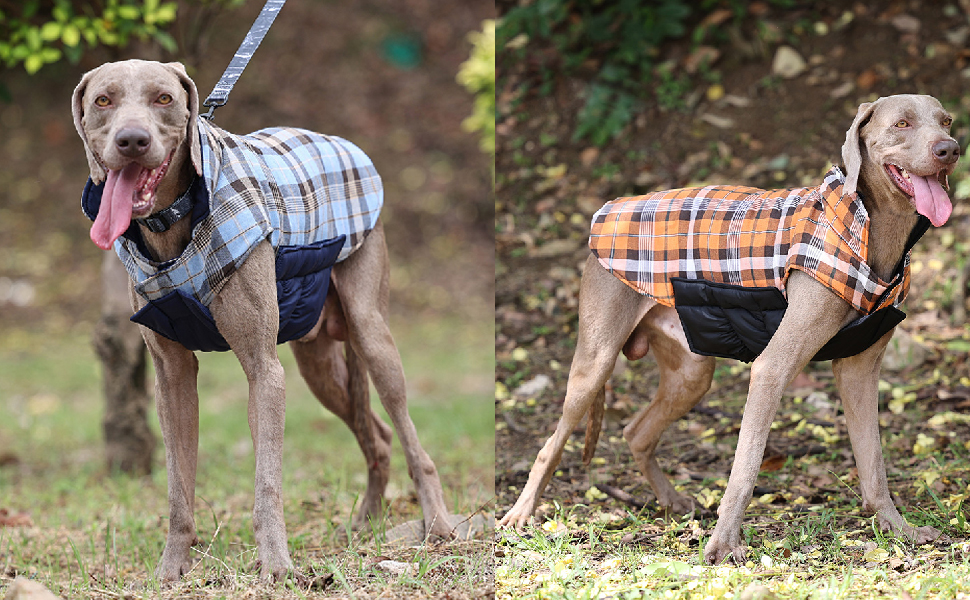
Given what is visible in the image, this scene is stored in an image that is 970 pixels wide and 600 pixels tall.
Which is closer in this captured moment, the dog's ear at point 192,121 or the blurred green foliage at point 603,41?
the dog's ear at point 192,121

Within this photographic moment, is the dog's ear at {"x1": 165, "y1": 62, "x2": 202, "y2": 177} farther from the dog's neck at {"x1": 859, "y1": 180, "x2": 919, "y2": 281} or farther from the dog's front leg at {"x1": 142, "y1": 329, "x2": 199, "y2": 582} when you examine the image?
the dog's neck at {"x1": 859, "y1": 180, "x2": 919, "y2": 281}

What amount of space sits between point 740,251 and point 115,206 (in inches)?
101

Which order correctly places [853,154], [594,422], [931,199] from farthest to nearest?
[594,422], [853,154], [931,199]

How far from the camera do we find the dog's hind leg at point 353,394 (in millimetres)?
4824

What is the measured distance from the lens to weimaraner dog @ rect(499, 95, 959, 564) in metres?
3.80

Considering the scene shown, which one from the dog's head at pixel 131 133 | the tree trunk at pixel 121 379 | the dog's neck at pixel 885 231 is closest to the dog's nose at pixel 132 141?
the dog's head at pixel 131 133

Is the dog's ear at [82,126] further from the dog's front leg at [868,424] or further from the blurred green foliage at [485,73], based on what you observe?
the blurred green foliage at [485,73]

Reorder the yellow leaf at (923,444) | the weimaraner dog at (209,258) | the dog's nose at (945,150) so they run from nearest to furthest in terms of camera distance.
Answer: the weimaraner dog at (209,258)
the dog's nose at (945,150)
the yellow leaf at (923,444)

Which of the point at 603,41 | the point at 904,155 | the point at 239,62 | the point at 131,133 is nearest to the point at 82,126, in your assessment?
the point at 131,133

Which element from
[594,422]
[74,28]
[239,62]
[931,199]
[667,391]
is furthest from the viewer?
[74,28]

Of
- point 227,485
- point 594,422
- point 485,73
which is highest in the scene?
point 485,73

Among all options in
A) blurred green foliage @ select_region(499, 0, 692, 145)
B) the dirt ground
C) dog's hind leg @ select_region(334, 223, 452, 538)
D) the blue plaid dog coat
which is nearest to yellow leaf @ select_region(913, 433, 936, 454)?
the dirt ground

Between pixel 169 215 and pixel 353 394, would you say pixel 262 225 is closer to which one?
pixel 169 215

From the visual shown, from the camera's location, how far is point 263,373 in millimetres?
3684
